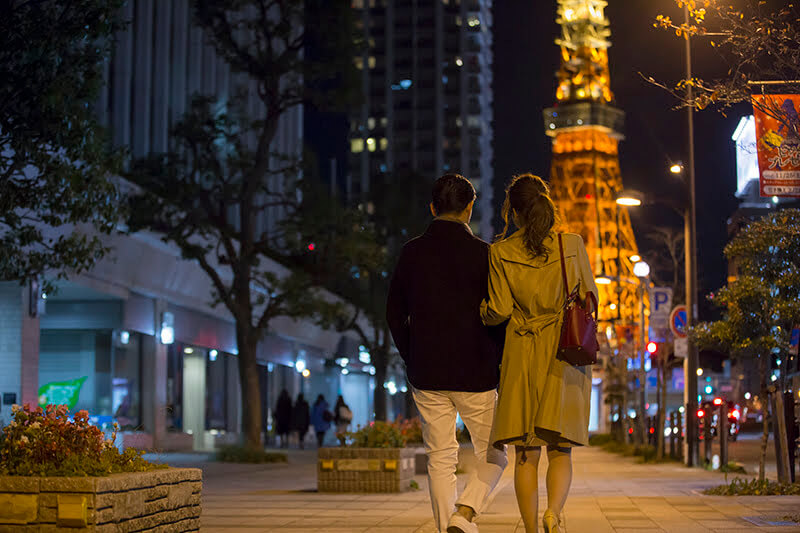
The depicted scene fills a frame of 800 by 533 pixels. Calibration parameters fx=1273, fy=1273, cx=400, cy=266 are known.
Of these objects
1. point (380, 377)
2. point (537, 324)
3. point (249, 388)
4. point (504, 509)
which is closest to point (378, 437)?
point (504, 509)

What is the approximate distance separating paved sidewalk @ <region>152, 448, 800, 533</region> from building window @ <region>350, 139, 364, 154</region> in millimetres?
146207

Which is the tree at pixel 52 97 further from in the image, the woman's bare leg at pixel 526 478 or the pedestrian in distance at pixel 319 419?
the pedestrian in distance at pixel 319 419

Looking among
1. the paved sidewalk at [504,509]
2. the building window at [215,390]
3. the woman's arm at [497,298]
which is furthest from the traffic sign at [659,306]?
the woman's arm at [497,298]

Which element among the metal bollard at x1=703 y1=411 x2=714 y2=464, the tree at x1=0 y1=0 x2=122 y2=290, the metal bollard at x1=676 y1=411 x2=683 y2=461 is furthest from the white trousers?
the metal bollard at x1=676 y1=411 x2=683 y2=461

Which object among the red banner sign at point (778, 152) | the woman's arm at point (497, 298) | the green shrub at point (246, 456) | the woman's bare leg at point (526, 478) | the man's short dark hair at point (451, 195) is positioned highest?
the red banner sign at point (778, 152)

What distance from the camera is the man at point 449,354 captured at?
697cm

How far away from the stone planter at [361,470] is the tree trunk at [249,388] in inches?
497

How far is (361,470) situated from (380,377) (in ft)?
114

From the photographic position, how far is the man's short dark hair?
739cm

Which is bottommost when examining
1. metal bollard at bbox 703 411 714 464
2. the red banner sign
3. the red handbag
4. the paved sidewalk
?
the paved sidewalk

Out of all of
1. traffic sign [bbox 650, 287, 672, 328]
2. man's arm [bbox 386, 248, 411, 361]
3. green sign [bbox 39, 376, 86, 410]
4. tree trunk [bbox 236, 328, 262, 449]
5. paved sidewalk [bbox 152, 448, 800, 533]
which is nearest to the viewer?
man's arm [bbox 386, 248, 411, 361]

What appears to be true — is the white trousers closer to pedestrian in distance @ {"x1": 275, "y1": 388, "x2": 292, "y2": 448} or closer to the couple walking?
the couple walking

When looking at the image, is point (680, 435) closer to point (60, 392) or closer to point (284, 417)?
point (60, 392)

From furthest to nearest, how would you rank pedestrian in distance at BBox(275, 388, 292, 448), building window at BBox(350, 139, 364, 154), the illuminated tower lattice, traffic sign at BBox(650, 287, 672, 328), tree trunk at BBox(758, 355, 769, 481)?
building window at BBox(350, 139, 364, 154) → the illuminated tower lattice → pedestrian in distance at BBox(275, 388, 292, 448) → traffic sign at BBox(650, 287, 672, 328) → tree trunk at BBox(758, 355, 769, 481)
